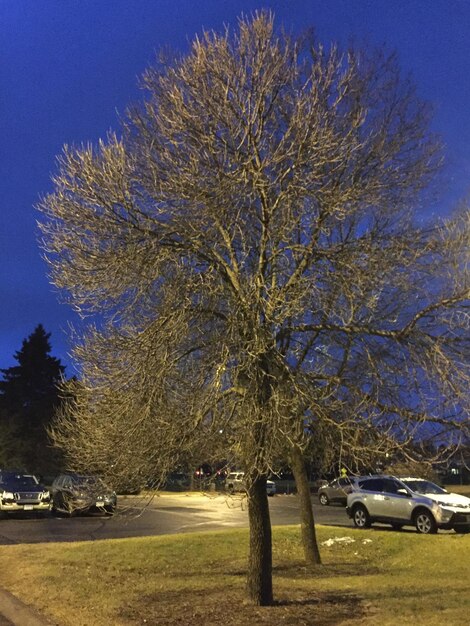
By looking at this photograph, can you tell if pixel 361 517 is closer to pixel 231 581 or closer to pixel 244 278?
pixel 231 581

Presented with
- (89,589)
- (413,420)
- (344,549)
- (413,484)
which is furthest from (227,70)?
(413,484)

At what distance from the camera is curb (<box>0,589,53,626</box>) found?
25.4 feet

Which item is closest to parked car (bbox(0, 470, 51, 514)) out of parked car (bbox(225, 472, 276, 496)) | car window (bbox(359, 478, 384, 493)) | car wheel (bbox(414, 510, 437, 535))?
car window (bbox(359, 478, 384, 493))

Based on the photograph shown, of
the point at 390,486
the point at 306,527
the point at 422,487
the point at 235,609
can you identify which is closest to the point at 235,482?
the point at 235,609

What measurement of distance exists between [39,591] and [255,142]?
6.36 metres

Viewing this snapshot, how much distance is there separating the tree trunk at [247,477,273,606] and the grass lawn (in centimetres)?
17

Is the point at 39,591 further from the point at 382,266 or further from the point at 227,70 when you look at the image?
the point at 227,70

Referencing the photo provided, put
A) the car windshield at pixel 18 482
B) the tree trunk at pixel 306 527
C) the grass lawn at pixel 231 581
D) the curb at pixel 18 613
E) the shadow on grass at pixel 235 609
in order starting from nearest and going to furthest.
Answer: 1. the shadow on grass at pixel 235 609
2. the grass lawn at pixel 231 581
3. the curb at pixel 18 613
4. the tree trunk at pixel 306 527
5. the car windshield at pixel 18 482

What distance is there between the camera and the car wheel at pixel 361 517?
66.0ft

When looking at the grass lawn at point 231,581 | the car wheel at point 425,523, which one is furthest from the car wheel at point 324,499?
the grass lawn at point 231,581

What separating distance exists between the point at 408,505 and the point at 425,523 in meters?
0.72

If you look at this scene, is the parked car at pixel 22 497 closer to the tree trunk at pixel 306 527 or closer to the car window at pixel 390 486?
the car window at pixel 390 486

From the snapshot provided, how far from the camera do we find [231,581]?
9805 millimetres

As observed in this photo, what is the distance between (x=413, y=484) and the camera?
20078 millimetres
